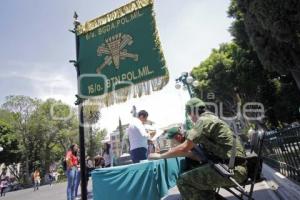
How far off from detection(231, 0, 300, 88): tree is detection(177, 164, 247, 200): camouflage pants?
946 cm

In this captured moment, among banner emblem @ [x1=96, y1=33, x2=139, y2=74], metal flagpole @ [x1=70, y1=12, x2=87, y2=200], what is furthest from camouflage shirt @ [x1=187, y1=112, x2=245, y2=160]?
metal flagpole @ [x1=70, y1=12, x2=87, y2=200]

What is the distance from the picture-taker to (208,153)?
4039 mm

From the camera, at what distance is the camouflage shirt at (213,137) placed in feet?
12.9

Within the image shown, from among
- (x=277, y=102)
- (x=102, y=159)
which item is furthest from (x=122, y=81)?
(x=277, y=102)

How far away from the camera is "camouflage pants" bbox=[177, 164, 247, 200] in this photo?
12.6 feet

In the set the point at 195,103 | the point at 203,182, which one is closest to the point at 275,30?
the point at 195,103

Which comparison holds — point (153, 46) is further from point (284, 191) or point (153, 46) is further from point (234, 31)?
point (234, 31)

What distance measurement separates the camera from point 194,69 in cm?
4009

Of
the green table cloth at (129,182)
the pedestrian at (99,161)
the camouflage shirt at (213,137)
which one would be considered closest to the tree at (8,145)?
the pedestrian at (99,161)

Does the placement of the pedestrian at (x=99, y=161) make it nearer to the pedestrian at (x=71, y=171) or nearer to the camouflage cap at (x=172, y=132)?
the pedestrian at (x=71, y=171)

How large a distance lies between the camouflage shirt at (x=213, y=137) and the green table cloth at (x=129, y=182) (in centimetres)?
102

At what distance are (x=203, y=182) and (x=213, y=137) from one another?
1.61ft

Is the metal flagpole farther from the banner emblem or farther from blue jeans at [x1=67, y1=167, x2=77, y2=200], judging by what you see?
blue jeans at [x1=67, y1=167, x2=77, y2=200]

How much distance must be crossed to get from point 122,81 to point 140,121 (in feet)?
6.61
